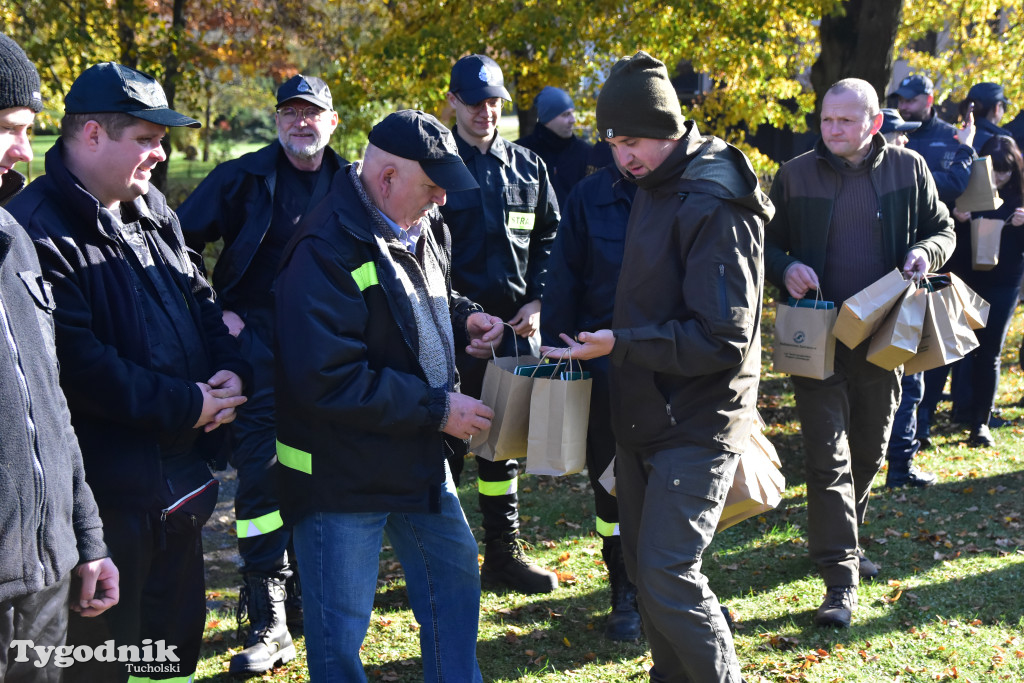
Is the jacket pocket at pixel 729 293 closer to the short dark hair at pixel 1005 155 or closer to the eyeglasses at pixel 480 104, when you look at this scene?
the eyeglasses at pixel 480 104

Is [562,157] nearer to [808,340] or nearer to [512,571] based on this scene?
[808,340]

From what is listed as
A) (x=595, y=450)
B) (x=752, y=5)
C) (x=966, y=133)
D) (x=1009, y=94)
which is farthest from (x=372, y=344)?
(x=1009, y=94)

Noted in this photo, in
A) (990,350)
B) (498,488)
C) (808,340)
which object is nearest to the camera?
(808,340)

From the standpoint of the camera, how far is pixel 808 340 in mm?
4582

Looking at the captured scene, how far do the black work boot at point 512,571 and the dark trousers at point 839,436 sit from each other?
1393mm

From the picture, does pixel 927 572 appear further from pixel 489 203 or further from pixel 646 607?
pixel 489 203

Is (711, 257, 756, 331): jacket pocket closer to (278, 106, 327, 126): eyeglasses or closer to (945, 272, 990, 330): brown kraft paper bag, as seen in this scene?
(945, 272, 990, 330): brown kraft paper bag

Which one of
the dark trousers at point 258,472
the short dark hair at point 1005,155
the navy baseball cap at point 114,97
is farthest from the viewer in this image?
the short dark hair at point 1005,155

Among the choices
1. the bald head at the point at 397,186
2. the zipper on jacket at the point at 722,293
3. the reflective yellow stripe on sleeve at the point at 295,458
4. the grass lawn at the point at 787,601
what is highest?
the bald head at the point at 397,186

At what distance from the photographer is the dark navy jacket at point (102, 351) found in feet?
9.48

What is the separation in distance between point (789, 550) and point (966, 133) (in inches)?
→ 134

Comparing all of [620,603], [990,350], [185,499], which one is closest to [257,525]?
[185,499]

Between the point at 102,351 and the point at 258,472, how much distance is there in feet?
6.18

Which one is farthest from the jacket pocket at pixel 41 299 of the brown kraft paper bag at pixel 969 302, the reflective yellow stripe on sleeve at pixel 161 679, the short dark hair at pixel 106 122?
Answer: the brown kraft paper bag at pixel 969 302
